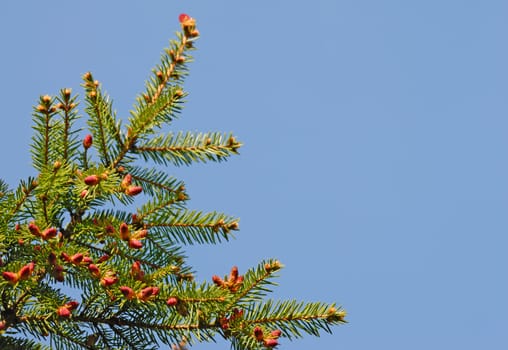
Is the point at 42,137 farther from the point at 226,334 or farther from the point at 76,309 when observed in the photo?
the point at 226,334

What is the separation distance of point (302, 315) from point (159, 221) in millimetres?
787

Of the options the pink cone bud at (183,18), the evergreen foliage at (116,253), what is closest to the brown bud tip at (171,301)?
the evergreen foliage at (116,253)

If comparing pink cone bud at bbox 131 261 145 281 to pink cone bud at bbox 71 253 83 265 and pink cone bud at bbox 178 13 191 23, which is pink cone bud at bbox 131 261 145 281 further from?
pink cone bud at bbox 178 13 191 23

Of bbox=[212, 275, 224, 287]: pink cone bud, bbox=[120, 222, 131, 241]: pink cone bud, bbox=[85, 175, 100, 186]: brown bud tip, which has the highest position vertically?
bbox=[85, 175, 100, 186]: brown bud tip

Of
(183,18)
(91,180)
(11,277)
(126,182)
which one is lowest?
(11,277)

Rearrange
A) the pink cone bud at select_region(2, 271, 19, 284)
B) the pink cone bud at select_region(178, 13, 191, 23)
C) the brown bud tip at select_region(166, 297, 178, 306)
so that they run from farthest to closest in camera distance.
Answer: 1. the pink cone bud at select_region(178, 13, 191, 23)
2. the brown bud tip at select_region(166, 297, 178, 306)
3. the pink cone bud at select_region(2, 271, 19, 284)

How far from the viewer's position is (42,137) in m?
3.35

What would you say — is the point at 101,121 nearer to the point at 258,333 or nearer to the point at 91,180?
the point at 91,180

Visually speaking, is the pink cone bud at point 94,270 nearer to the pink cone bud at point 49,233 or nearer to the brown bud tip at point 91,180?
the pink cone bud at point 49,233

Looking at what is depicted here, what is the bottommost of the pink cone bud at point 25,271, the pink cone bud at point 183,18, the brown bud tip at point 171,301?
the pink cone bud at point 25,271

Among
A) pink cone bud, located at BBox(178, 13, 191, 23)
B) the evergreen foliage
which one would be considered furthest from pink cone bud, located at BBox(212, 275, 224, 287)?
pink cone bud, located at BBox(178, 13, 191, 23)

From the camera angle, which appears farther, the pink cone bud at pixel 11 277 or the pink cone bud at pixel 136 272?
the pink cone bud at pixel 136 272

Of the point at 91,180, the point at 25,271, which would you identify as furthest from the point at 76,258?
the point at 91,180

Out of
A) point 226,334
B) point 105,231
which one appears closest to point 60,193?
point 105,231
